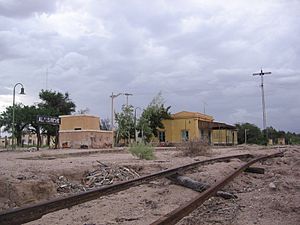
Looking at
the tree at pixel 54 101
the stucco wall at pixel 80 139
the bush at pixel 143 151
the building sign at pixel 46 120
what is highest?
the tree at pixel 54 101

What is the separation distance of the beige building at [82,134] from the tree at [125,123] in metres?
16.9

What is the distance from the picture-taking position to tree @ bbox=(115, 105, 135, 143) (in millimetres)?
79312

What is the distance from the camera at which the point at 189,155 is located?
32.4m

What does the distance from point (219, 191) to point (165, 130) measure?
71.8 metres

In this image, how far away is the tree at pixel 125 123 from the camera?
79.3m

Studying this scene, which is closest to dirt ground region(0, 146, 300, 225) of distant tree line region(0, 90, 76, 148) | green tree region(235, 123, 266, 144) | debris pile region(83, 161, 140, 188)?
Result: debris pile region(83, 161, 140, 188)

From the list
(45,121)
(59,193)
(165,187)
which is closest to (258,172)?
(165,187)

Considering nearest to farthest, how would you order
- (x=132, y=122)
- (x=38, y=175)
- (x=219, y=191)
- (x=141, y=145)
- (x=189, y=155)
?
1. (x=219, y=191)
2. (x=38, y=175)
3. (x=141, y=145)
4. (x=189, y=155)
5. (x=132, y=122)

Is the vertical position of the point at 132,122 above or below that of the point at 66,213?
above

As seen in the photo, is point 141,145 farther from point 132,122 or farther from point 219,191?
point 132,122

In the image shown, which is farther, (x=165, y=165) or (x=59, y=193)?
(x=165, y=165)

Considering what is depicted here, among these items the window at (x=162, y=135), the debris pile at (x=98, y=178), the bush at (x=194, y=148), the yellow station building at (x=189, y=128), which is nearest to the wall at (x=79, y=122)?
the yellow station building at (x=189, y=128)

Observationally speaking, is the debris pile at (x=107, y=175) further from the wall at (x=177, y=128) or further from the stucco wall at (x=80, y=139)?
the wall at (x=177, y=128)

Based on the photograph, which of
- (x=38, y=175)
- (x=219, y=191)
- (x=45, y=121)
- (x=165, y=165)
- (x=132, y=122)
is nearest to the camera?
(x=219, y=191)
